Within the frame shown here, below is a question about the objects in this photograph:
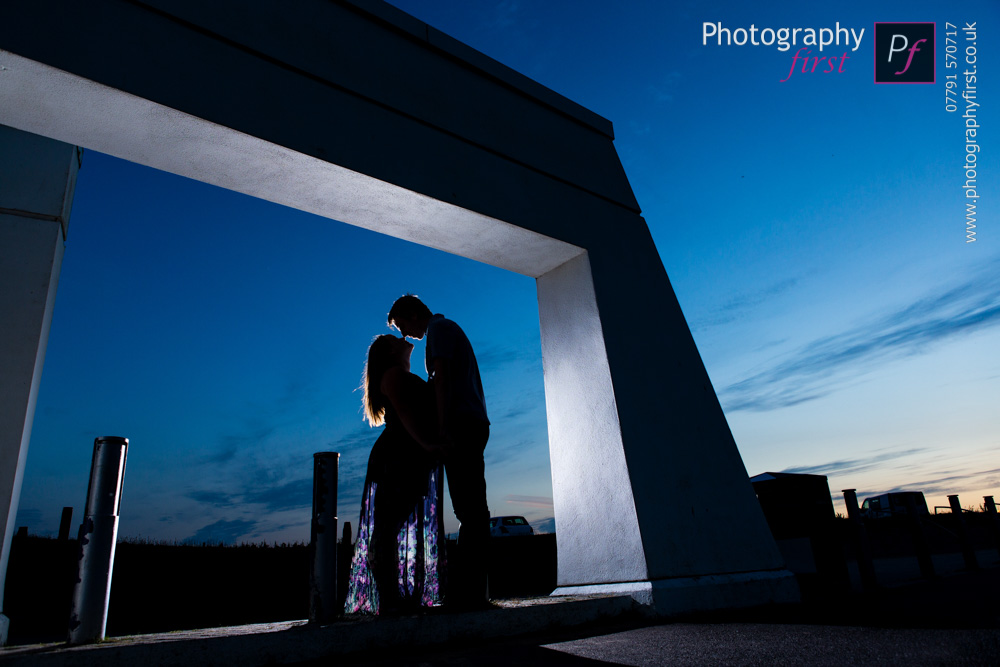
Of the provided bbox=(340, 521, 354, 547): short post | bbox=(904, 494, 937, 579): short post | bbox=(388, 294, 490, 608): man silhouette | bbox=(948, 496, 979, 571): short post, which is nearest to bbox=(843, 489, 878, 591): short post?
bbox=(904, 494, 937, 579): short post

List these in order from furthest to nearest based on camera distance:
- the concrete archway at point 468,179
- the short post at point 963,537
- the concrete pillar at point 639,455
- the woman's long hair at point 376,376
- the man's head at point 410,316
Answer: the short post at point 963,537
the concrete pillar at point 639,455
the man's head at point 410,316
the woman's long hair at point 376,376
the concrete archway at point 468,179

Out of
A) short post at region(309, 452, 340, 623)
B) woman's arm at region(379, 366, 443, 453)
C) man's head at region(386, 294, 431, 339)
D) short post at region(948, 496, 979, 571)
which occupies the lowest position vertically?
short post at region(948, 496, 979, 571)

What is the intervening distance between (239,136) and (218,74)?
346mm

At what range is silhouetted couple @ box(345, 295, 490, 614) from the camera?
8.75ft

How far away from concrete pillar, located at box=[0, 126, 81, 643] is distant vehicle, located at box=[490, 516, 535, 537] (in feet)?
61.8

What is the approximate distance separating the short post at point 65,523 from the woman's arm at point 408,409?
60.1 feet

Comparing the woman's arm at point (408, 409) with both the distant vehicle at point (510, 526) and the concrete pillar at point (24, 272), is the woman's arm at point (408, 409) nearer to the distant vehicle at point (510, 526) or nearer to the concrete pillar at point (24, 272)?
the concrete pillar at point (24, 272)

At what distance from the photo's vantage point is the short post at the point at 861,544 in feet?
17.7

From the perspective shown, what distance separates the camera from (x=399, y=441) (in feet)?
9.32

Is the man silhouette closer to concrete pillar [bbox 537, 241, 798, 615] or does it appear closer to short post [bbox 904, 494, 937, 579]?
concrete pillar [bbox 537, 241, 798, 615]

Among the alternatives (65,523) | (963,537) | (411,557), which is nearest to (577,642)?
(411,557)

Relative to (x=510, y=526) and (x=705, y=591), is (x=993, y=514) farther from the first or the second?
(x=510, y=526)

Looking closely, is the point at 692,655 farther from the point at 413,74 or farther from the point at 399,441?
the point at 413,74

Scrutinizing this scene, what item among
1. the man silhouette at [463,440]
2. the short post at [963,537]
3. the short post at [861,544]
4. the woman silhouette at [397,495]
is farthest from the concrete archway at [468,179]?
the short post at [963,537]
